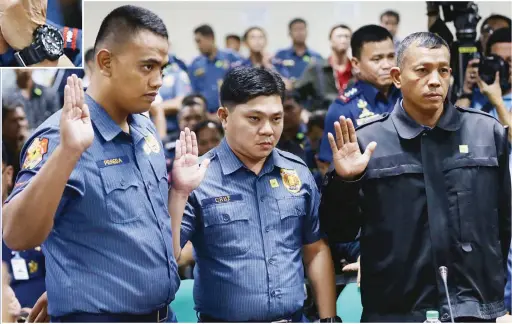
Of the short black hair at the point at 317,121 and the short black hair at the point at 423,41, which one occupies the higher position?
the short black hair at the point at 423,41

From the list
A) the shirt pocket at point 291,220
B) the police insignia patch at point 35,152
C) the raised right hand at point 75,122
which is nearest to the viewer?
the raised right hand at point 75,122

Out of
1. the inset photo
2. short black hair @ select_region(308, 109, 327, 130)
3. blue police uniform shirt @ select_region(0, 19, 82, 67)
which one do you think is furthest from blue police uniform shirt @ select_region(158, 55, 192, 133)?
the inset photo

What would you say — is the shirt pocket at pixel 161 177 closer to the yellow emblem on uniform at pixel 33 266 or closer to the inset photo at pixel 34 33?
the inset photo at pixel 34 33

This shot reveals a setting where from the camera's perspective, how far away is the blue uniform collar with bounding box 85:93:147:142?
2285 mm

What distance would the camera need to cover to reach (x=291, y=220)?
2.65 meters

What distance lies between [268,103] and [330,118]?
1328 mm

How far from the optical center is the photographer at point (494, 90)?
3.98 metres

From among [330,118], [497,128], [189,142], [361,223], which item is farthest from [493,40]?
[189,142]

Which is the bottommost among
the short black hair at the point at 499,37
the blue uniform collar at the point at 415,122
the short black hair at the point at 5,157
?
the short black hair at the point at 5,157

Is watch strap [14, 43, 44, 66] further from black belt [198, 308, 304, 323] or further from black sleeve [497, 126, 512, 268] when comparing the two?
black sleeve [497, 126, 512, 268]

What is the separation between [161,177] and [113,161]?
0.20 meters

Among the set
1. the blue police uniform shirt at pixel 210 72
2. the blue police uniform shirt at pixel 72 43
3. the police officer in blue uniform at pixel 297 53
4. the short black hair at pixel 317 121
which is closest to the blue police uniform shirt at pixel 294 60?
the police officer in blue uniform at pixel 297 53

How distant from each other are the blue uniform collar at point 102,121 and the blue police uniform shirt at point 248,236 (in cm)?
43

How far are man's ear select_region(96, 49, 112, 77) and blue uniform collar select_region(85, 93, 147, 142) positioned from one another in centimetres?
10
